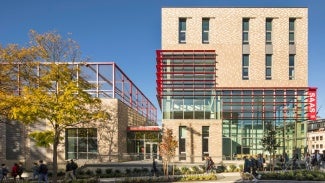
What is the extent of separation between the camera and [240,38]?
46750 millimetres

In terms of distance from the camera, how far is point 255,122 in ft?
143

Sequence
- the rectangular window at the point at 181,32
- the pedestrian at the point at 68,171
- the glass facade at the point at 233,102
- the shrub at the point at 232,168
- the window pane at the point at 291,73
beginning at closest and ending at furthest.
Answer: the pedestrian at the point at 68,171
the shrub at the point at 232,168
the glass facade at the point at 233,102
the window pane at the point at 291,73
the rectangular window at the point at 181,32

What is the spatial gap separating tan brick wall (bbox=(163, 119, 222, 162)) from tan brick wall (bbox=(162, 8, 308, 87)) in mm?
8339

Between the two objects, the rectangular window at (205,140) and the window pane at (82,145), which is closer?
the rectangular window at (205,140)

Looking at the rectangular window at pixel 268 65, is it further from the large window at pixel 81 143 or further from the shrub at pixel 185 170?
the large window at pixel 81 143

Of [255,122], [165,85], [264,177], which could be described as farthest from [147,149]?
[264,177]

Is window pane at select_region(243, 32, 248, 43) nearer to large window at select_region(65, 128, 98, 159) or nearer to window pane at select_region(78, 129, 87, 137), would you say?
large window at select_region(65, 128, 98, 159)

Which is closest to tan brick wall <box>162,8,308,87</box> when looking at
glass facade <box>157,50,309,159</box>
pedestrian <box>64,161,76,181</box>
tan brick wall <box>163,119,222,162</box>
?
glass facade <box>157,50,309,159</box>

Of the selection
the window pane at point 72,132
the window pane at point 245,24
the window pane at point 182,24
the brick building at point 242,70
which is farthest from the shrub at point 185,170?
the window pane at point 245,24

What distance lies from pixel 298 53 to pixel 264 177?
2444cm

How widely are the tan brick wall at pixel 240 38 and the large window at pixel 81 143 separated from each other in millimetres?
13543

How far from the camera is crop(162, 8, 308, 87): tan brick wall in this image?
46.5 m

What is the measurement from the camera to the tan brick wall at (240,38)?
46469 millimetres

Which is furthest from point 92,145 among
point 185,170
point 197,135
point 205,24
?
point 205,24
